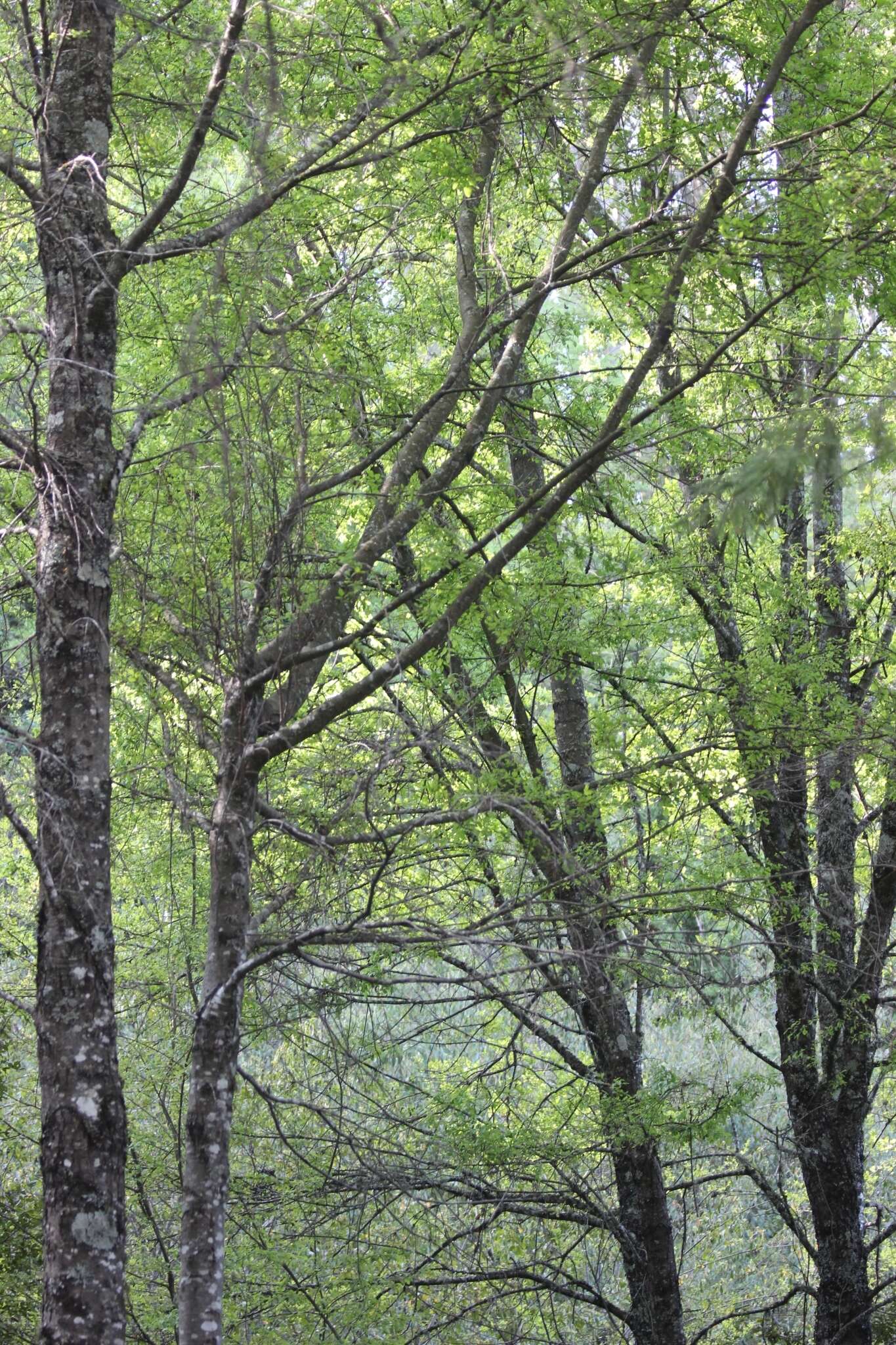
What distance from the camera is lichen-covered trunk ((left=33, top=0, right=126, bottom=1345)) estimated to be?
13.1ft

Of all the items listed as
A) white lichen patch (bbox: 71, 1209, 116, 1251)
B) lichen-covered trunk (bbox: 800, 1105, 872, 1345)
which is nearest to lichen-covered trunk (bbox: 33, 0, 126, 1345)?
white lichen patch (bbox: 71, 1209, 116, 1251)

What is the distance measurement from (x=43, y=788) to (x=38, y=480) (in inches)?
41.4

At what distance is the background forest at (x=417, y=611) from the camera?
15.2 feet

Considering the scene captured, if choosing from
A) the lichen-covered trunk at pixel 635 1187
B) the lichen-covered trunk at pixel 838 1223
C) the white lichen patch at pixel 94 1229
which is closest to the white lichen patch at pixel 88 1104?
the white lichen patch at pixel 94 1229

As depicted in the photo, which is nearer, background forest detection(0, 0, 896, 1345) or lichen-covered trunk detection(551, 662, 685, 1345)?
background forest detection(0, 0, 896, 1345)

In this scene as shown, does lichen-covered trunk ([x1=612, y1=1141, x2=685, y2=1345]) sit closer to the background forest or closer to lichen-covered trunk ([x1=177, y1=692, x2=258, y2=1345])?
the background forest

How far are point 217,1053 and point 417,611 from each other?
265 cm

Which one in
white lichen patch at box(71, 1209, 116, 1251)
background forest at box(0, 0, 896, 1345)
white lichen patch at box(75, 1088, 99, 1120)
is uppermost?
background forest at box(0, 0, 896, 1345)

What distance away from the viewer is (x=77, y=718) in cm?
445

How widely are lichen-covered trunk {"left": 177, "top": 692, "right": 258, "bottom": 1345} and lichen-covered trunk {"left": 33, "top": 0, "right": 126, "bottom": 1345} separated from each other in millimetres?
886

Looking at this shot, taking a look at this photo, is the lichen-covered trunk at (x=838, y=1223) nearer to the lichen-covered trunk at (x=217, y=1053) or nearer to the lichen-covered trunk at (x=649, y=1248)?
the lichen-covered trunk at (x=649, y=1248)

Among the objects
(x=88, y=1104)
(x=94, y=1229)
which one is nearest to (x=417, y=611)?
(x=88, y=1104)

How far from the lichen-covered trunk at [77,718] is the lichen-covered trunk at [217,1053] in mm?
886

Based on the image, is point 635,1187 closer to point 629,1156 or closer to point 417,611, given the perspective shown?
point 629,1156
